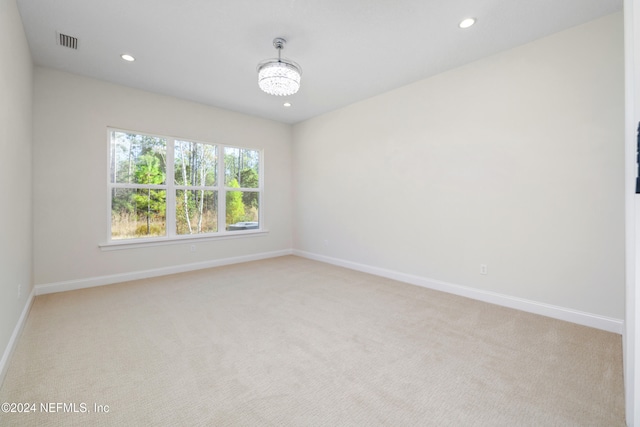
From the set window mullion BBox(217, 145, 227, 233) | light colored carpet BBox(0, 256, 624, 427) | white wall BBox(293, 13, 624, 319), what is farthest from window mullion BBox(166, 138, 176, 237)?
white wall BBox(293, 13, 624, 319)

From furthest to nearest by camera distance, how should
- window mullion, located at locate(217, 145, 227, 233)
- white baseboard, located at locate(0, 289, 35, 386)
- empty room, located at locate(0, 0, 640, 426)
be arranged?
window mullion, located at locate(217, 145, 227, 233) < white baseboard, located at locate(0, 289, 35, 386) < empty room, located at locate(0, 0, 640, 426)

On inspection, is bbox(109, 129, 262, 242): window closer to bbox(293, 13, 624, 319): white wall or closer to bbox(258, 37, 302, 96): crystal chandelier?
bbox(293, 13, 624, 319): white wall

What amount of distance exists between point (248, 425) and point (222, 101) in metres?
4.50

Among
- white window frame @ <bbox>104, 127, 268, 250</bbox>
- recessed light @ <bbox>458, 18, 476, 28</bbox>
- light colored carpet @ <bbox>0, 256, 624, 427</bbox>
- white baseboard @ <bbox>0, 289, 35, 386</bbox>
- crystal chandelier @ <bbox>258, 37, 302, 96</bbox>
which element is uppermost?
recessed light @ <bbox>458, 18, 476, 28</bbox>

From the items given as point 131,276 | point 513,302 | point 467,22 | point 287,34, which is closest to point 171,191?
point 131,276

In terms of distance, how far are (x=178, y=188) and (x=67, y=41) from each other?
2.21m

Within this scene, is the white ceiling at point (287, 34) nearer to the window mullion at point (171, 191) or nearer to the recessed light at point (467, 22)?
the recessed light at point (467, 22)

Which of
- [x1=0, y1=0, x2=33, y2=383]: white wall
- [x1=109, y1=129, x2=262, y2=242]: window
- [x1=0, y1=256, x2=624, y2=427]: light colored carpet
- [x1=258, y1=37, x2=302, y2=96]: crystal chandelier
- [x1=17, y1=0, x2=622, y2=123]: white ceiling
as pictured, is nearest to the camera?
[x1=0, y1=256, x2=624, y2=427]: light colored carpet

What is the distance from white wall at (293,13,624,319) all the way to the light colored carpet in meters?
0.51

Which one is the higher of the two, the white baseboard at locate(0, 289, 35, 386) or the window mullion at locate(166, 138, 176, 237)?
the window mullion at locate(166, 138, 176, 237)

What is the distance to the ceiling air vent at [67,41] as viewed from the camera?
280 cm

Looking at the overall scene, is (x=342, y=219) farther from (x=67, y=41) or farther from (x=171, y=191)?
(x=67, y=41)

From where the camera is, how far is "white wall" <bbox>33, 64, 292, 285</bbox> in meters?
3.48

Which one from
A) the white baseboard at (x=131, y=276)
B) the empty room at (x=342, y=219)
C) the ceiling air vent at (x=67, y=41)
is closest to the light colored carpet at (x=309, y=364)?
the empty room at (x=342, y=219)
